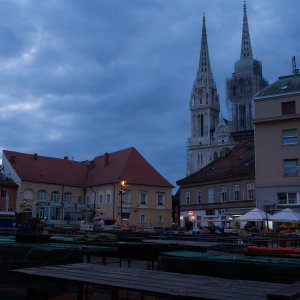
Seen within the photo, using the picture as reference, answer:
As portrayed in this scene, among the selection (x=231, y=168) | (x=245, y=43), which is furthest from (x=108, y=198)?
(x=245, y=43)

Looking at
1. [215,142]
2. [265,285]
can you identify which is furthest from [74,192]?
[215,142]

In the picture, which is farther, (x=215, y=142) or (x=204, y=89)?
(x=204, y=89)

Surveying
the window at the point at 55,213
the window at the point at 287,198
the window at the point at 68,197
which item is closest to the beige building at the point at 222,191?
the window at the point at 287,198

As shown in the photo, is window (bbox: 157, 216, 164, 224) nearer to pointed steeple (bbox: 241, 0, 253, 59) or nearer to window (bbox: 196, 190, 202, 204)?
window (bbox: 196, 190, 202, 204)

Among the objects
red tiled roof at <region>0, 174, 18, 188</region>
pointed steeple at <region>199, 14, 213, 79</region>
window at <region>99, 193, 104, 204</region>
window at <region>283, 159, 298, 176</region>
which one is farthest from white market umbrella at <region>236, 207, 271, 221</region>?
pointed steeple at <region>199, 14, 213, 79</region>

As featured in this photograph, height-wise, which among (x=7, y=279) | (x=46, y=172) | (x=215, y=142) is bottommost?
(x=7, y=279)

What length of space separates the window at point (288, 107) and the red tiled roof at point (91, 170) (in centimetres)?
3086

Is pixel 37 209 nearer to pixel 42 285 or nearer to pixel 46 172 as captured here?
pixel 46 172

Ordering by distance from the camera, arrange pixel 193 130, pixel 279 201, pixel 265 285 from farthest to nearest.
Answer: pixel 193 130 < pixel 279 201 < pixel 265 285

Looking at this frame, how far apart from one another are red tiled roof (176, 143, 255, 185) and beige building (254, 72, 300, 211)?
9.84 metres

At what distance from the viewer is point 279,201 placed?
33375 millimetres

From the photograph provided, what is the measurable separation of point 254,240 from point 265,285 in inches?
353

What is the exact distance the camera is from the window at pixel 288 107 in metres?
33.0

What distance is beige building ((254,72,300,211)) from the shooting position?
3288 cm
